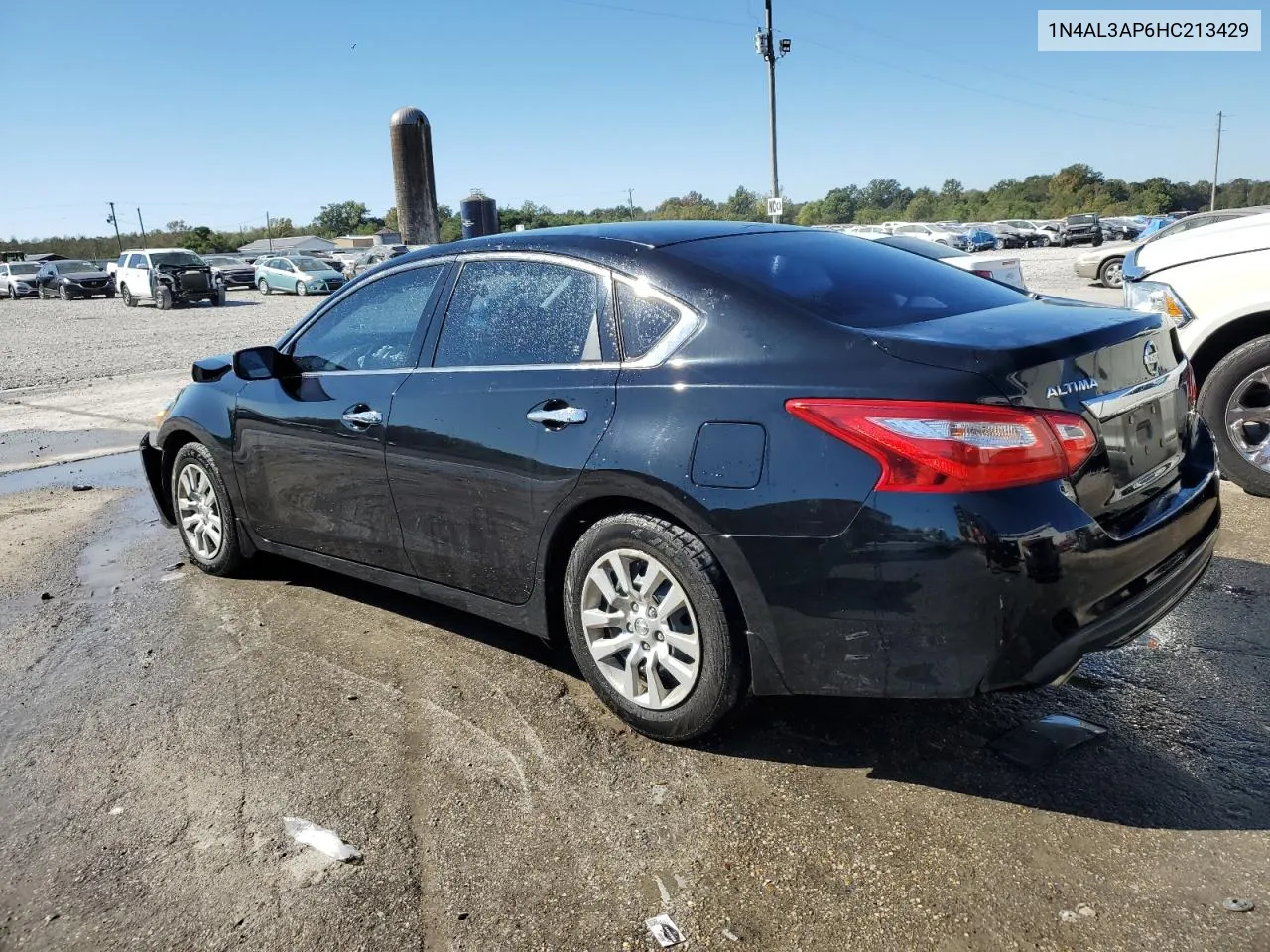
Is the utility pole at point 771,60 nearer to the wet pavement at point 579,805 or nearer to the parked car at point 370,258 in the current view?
the parked car at point 370,258

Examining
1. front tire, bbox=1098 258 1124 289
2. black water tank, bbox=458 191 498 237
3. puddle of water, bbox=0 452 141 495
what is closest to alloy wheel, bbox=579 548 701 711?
puddle of water, bbox=0 452 141 495

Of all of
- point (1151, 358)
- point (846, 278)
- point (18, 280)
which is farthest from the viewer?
point (18, 280)

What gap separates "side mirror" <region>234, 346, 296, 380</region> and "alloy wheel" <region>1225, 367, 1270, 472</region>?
5072 millimetres

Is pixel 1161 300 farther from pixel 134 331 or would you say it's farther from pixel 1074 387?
pixel 134 331

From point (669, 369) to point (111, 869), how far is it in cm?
214

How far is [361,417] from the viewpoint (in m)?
4.09

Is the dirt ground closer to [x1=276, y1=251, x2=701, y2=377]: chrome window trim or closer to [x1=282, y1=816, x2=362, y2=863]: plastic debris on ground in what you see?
[x1=282, y1=816, x2=362, y2=863]: plastic debris on ground

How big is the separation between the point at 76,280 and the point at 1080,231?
47.6 metres

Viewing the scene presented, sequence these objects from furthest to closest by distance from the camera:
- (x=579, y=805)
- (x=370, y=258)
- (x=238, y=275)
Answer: (x=370, y=258) → (x=238, y=275) → (x=579, y=805)

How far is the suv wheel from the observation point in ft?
18.4

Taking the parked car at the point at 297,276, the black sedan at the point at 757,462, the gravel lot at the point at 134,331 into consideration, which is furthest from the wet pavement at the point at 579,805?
the parked car at the point at 297,276

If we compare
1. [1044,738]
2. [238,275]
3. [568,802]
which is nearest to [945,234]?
[238,275]

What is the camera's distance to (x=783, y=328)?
118 inches

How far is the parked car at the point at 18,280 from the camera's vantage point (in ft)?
139
